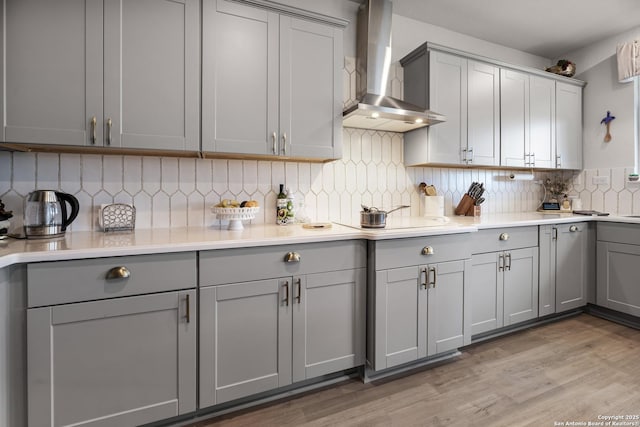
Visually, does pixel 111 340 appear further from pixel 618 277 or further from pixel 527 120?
pixel 618 277

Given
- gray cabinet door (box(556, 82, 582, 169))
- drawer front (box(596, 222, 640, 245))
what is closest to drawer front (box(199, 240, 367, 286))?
drawer front (box(596, 222, 640, 245))

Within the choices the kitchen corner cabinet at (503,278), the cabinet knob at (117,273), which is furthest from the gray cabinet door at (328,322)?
the kitchen corner cabinet at (503,278)

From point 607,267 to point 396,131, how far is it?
87.0 inches

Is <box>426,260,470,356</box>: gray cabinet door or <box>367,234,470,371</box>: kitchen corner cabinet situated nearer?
<box>367,234,470,371</box>: kitchen corner cabinet

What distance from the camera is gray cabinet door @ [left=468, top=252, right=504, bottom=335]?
90.0 inches

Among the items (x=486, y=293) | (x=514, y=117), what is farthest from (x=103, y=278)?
(x=514, y=117)

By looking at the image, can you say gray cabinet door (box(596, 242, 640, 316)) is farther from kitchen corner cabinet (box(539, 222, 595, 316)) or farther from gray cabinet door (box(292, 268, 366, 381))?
gray cabinet door (box(292, 268, 366, 381))

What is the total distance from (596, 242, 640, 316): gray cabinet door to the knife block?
3.87ft

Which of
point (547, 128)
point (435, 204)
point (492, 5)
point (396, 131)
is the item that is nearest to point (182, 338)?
point (435, 204)

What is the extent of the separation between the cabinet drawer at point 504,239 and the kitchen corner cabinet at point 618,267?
79 centimetres

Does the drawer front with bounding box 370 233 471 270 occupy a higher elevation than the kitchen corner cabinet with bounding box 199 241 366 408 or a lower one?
higher

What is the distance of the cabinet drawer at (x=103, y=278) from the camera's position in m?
1.24

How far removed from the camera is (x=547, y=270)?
2.65 m

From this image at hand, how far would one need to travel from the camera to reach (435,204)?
2557mm
